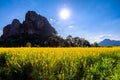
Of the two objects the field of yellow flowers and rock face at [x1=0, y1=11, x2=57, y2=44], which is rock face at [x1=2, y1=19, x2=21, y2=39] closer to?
rock face at [x1=0, y1=11, x2=57, y2=44]

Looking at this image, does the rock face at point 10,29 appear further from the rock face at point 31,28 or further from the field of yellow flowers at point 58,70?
the field of yellow flowers at point 58,70

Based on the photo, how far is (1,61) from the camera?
12.2 metres

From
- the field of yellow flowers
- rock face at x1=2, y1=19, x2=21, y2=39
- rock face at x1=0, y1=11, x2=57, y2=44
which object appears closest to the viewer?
the field of yellow flowers

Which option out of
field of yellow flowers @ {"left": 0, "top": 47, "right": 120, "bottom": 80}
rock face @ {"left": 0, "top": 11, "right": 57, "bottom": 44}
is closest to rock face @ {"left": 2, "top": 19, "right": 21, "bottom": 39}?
rock face @ {"left": 0, "top": 11, "right": 57, "bottom": 44}

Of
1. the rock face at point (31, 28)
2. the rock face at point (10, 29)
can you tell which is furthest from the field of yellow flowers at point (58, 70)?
the rock face at point (10, 29)

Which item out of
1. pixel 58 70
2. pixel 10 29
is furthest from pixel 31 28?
pixel 58 70

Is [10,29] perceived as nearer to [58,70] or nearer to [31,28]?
[31,28]

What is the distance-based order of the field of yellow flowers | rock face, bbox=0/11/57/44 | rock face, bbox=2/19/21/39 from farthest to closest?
1. rock face, bbox=2/19/21/39
2. rock face, bbox=0/11/57/44
3. the field of yellow flowers

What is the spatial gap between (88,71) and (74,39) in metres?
76.1

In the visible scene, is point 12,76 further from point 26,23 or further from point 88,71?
point 26,23

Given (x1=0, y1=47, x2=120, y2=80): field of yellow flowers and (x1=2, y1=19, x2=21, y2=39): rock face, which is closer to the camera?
(x1=0, y1=47, x2=120, y2=80): field of yellow flowers

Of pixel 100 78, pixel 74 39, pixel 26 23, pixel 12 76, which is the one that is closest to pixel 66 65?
pixel 100 78

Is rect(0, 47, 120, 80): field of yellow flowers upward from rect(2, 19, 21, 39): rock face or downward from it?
downward

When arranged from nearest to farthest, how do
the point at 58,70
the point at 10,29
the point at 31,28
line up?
the point at 58,70
the point at 31,28
the point at 10,29
